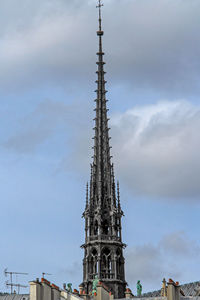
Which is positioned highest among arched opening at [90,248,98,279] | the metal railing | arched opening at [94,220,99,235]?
arched opening at [94,220,99,235]

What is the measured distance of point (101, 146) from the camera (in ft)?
523

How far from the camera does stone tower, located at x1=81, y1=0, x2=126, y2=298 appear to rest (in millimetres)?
147125

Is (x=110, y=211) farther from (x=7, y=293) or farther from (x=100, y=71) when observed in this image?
(x=7, y=293)

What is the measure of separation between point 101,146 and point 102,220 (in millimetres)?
12003

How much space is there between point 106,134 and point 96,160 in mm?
3830

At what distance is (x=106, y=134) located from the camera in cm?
16012

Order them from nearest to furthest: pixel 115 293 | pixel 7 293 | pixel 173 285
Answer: pixel 173 285 < pixel 7 293 < pixel 115 293

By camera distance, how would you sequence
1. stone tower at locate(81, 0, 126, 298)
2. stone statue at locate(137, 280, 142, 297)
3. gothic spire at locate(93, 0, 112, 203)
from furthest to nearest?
1. gothic spire at locate(93, 0, 112, 203)
2. stone tower at locate(81, 0, 126, 298)
3. stone statue at locate(137, 280, 142, 297)

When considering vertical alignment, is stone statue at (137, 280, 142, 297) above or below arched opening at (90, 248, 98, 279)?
below

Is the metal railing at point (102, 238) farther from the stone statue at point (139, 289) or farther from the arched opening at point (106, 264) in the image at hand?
the stone statue at point (139, 289)

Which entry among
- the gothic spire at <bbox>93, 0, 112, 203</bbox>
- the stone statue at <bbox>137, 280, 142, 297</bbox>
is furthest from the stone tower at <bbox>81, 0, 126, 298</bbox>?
the stone statue at <bbox>137, 280, 142, 297</bbox>

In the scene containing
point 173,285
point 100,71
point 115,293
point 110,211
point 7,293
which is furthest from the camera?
point 100,71

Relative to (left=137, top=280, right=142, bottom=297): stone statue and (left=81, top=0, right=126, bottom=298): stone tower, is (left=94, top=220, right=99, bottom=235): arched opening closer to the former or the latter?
(left=81, top=0, right=126, bottom=298): stone tower

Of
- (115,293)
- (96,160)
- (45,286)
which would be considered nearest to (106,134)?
(96,160)
